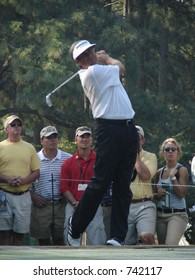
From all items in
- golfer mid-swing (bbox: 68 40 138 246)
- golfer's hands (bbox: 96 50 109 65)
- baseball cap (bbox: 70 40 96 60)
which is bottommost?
golfer mid-swing (bbox: 68 40 138 246)

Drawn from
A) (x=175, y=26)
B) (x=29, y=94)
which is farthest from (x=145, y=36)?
(x=29, y=94)

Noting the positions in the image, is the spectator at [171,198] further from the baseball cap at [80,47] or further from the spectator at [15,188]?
the baseball cap at [80,47]

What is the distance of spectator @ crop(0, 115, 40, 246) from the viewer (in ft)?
29.6

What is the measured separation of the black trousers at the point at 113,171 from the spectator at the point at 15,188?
1887mm

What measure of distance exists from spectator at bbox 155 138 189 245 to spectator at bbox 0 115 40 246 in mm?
1281

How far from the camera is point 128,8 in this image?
2655 cm

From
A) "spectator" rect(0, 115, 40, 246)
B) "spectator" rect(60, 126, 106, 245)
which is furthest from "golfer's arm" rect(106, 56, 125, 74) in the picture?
"spectator" rect(0, 115, 40, 246)

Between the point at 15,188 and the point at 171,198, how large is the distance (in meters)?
1.56

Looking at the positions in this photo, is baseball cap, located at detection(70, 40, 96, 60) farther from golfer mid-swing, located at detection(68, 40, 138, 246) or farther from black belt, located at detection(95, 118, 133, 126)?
black belt, located at detection(95, 118, 133, 126)

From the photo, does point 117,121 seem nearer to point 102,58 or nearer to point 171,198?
point 102,58

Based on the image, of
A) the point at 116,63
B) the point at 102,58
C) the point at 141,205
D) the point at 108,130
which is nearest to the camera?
the point at 108,130

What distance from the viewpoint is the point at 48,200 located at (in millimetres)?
9406

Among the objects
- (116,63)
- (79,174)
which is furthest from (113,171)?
(79,174)

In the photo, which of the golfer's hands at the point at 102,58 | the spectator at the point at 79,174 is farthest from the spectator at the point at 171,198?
the golfer's hands at the point at 102,58
